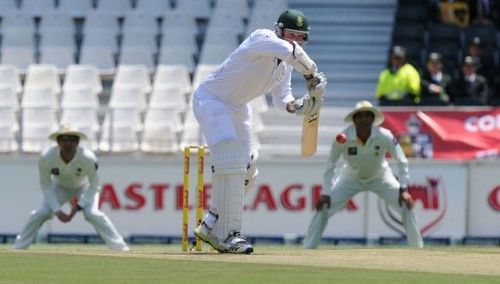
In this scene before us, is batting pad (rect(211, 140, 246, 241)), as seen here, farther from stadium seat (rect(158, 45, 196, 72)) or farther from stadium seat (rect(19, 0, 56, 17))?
stadium seat (rect(19, 0, 56, 17))

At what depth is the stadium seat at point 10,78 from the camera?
2072 centimetres

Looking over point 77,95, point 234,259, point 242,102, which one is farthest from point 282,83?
point 77,95

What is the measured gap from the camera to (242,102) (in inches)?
456

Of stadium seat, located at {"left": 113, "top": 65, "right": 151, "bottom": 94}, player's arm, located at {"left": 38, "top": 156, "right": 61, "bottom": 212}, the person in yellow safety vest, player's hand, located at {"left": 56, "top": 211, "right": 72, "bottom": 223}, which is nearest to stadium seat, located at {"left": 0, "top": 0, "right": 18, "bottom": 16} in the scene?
stadium seat, located at {"left": 113, "top": 65, "right": 151, "bottom": 94}

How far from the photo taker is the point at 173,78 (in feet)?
67.4

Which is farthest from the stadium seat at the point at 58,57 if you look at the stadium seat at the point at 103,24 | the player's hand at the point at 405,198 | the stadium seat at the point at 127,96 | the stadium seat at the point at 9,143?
the player's hand at the point at 405,198

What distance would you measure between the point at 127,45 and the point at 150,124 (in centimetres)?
280

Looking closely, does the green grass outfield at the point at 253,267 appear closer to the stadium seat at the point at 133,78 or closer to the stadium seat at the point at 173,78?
the stadium seat at the point at 173,78

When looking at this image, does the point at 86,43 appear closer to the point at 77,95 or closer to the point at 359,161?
the point at 77,95

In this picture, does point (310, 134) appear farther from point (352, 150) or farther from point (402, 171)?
point (352, 150)

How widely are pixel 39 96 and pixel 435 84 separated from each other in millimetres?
4871

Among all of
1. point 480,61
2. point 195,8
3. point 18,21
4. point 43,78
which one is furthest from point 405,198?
point 18,21

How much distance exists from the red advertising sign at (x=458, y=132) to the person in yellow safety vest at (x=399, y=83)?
62 cm

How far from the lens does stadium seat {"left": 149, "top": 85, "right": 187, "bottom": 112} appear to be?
2020 centimetres
